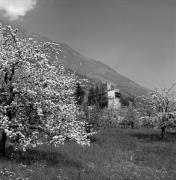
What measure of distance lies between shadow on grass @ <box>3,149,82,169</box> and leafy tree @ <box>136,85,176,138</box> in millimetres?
25512

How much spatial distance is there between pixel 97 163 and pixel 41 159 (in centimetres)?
564

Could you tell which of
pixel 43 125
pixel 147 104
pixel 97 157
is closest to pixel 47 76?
pixel 43 125

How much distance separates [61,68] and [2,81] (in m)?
4.96

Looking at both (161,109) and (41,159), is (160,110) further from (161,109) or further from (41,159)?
(41,159)

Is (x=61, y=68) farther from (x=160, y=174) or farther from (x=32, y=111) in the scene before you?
(x=160, y=174)

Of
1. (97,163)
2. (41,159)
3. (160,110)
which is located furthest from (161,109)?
(41,159)

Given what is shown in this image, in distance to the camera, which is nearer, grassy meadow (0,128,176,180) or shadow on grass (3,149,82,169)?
grassy meadow (0,128,176,180)

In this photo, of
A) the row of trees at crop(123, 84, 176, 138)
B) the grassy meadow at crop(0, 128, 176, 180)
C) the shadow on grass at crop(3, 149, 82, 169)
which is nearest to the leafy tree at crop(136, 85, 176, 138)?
the row of trees at crop(123, 84, 176, 138)

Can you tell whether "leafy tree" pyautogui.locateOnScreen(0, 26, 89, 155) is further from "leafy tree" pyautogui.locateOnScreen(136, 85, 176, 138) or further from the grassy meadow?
"leafy tree" pyautogui.locateOnScreen(136, 85, 176, 138)

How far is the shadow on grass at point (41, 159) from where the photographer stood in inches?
844

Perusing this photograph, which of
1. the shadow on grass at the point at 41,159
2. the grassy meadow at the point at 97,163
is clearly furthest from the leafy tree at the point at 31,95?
the grassy meadow at the point at 97,163

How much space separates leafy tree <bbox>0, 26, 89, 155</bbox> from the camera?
21.3m

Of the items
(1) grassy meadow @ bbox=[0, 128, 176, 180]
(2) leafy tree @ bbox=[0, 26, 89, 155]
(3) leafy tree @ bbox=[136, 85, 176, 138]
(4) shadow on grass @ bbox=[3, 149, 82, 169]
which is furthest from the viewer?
(3) leafy tree @ bbox=[136, 85, 176, 138]

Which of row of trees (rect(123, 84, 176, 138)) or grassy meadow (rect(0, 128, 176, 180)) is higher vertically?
row of trees (rect(123, 84, 176, 138))
